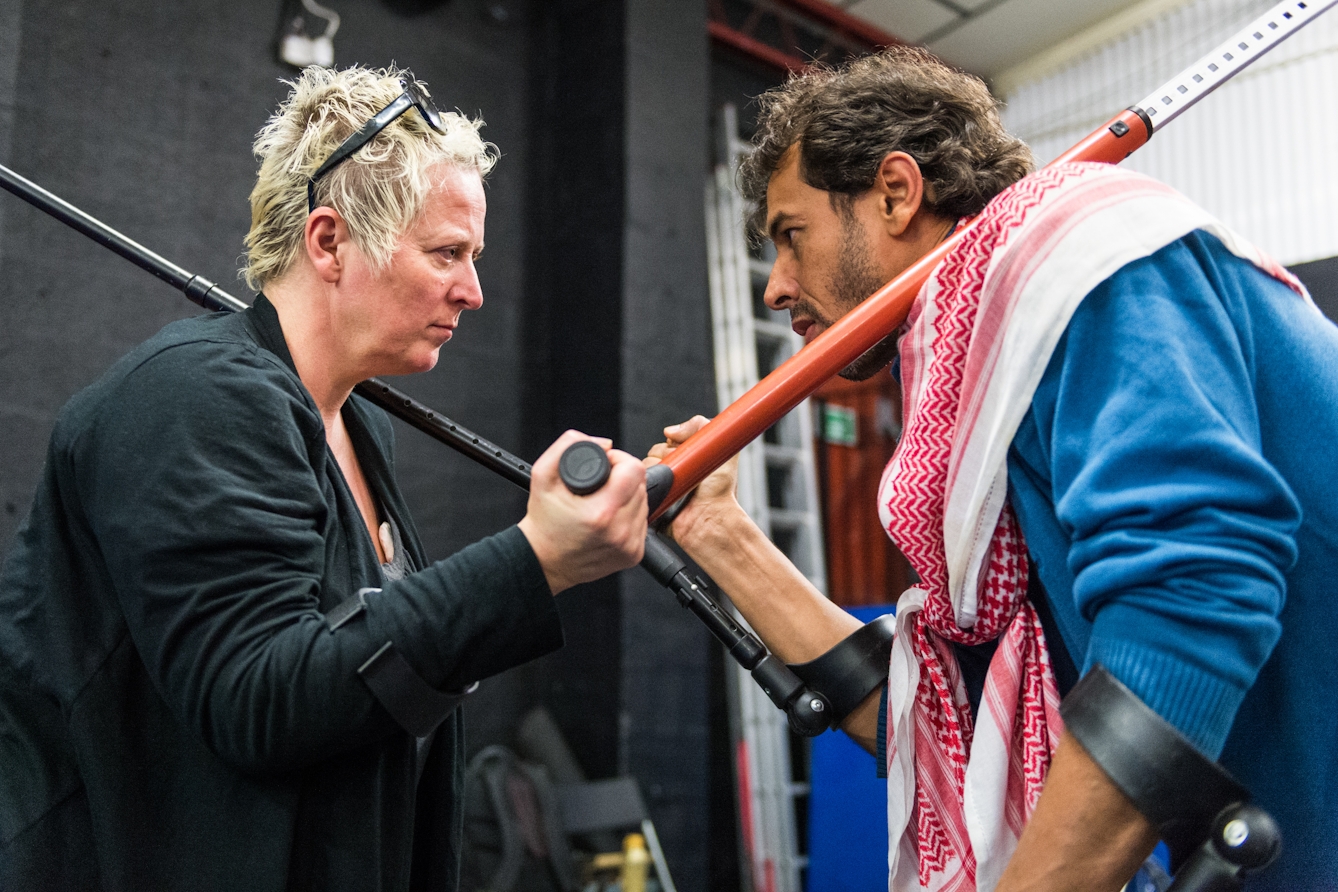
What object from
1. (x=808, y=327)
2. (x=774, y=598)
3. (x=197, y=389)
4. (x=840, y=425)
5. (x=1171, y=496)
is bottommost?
(x=774, y=598)

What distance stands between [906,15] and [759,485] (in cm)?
279

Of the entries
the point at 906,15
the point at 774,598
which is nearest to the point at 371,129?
the point at 774,598

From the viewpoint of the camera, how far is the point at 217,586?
0.89 meters

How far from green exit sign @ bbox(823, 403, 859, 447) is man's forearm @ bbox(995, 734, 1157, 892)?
14.8 feet

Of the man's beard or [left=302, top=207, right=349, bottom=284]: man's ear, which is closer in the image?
[left=302, top=207, right=349, bottom=284]: man's ear

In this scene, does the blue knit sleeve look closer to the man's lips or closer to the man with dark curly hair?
the man with dark curly hair

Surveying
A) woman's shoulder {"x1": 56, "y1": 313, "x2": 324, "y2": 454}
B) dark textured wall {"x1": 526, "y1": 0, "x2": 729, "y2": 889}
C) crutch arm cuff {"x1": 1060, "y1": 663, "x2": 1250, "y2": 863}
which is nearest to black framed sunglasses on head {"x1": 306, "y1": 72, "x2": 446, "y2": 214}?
woman's shoulder {"x1": 56, "y1": 313, "x2": 324, "y2": 454}

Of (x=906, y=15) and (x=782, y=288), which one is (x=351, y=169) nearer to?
(x=782, y=288)

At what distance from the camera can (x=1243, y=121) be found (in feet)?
16.2

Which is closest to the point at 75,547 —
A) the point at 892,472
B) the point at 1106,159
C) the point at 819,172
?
the point at 892,472

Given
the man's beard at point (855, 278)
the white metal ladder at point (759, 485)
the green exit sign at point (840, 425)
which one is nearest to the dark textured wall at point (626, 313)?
the white metal ladder at point (759, 485)

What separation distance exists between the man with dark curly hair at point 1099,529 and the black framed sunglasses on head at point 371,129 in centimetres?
67

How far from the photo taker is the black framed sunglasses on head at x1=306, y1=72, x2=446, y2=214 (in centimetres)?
125

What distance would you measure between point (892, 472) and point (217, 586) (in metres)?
0.63
